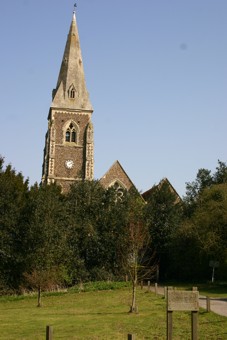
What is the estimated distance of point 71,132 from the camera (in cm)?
5569

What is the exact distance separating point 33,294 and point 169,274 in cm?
1538

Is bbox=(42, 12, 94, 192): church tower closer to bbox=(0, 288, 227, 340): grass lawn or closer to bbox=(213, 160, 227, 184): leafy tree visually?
bbox=(213, 160, 227, 184): leafy tree

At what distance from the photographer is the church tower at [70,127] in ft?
174

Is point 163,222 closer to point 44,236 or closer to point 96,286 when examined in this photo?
point 96,286

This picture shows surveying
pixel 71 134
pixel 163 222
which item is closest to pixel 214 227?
pixel 163 222

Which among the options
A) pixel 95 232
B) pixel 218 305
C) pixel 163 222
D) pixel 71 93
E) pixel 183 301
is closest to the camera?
pixel 183 301

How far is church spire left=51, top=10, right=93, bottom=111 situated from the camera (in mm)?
57031

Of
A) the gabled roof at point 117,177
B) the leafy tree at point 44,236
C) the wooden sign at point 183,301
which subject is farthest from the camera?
the gabled roof at point 117,177

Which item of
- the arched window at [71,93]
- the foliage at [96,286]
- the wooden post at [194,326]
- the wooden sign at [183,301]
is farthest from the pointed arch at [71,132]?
the wooden post at [194,326]

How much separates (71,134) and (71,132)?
0.30 m

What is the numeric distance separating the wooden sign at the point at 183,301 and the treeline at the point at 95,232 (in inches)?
615

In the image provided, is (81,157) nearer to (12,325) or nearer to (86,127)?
(86,127)

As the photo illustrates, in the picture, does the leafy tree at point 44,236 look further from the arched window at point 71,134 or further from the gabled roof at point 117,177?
the arched window at point 71,134

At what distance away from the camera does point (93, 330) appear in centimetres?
1475
